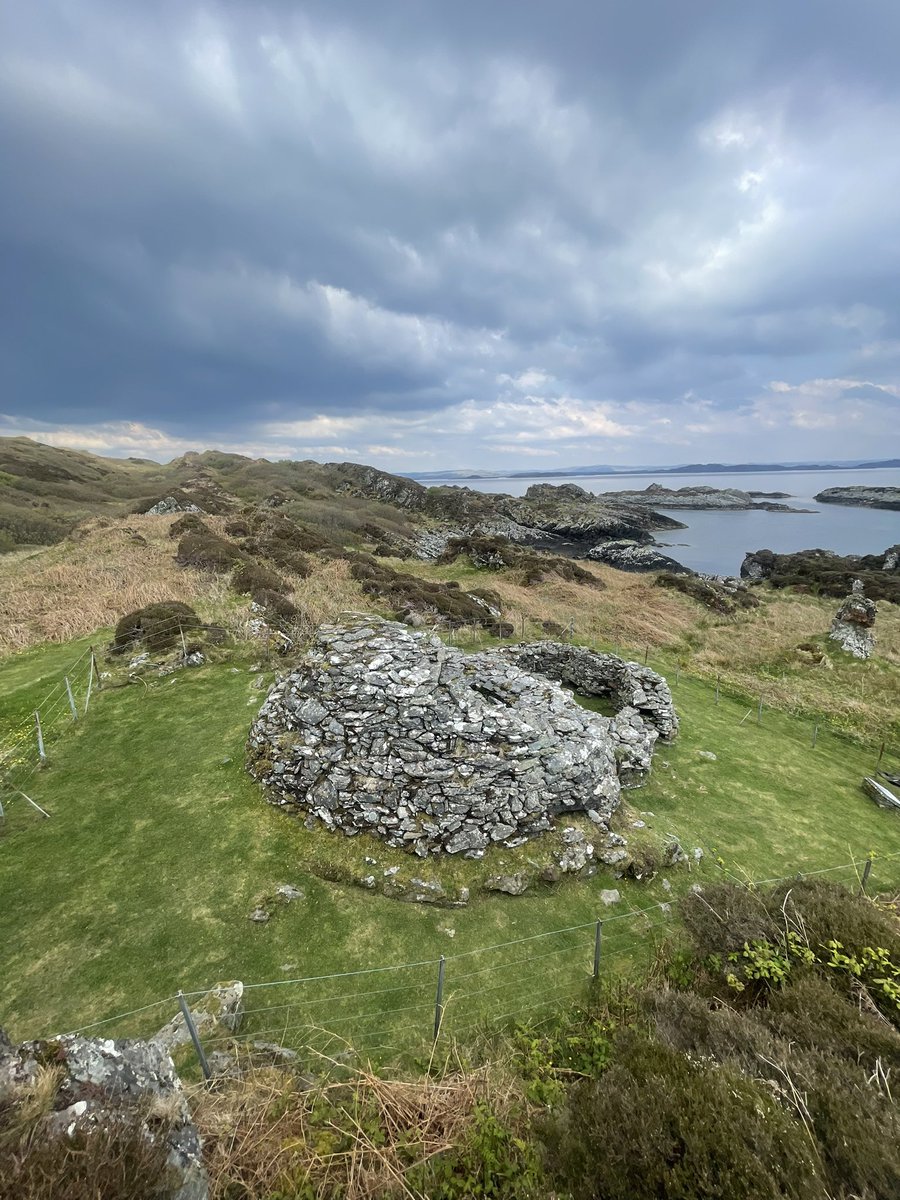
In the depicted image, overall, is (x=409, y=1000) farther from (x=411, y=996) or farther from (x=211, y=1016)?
(x=211, y=1016)

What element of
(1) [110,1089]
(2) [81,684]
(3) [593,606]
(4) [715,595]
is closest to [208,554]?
(2) [81,684]

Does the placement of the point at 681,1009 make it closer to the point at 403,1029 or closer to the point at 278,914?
the point at 403,1029

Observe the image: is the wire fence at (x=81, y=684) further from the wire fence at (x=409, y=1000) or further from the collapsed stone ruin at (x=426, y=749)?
the wire fence at (x=409, y=1000)

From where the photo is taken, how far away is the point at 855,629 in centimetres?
2378

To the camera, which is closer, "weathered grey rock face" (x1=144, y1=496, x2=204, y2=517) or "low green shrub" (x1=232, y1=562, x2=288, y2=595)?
"low green shrub" (x1=232, y1=562, x2=288, y2=595)

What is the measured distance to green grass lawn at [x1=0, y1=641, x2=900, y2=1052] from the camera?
20.2 feet

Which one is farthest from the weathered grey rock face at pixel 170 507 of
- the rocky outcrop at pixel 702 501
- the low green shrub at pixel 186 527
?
the rocky outcrop at pixel 702 501

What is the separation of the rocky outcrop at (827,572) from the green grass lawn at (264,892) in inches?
1410

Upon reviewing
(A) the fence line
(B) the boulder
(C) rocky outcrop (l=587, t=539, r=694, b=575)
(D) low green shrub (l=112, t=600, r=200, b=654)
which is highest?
(D) low green shrub (l=112, t=600, r=200, b=654)

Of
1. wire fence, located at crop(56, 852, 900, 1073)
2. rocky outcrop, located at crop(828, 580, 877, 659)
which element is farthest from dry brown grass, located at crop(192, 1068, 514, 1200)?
Result: rocky outcrop, located at crop(828, 580, 877, 659)

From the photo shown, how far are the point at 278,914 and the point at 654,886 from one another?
6.05m

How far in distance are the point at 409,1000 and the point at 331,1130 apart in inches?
88.2

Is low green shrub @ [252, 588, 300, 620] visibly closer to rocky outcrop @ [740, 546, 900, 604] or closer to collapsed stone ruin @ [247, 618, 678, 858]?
collapsed stone ruin @ [247, 618, 678, 858]

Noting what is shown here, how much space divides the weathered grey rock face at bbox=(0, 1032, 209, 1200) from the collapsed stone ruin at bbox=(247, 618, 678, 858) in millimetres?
4970
